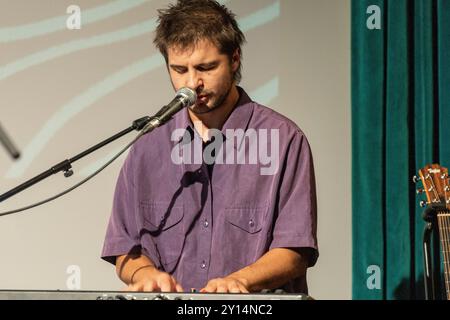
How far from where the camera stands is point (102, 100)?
3.79 meters

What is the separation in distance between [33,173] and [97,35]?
655mm

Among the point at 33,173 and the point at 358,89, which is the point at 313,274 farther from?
the point at 33,173

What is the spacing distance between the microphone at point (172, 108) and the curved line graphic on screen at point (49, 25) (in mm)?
1347

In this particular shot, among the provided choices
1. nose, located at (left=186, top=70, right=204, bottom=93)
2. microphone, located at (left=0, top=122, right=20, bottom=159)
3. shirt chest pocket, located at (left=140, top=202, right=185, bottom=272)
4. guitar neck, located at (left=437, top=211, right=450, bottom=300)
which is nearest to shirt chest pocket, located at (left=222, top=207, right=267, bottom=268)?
shirt chest pocket, located at (left=140, top=202, right=185, bottom=272)

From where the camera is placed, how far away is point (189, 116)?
2963 millimetres

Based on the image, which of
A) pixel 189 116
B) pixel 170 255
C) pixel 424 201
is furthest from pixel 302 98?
pixel 170 255

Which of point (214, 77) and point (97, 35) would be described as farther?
point (97, 35)

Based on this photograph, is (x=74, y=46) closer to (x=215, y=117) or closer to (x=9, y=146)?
(x=215, y=117)

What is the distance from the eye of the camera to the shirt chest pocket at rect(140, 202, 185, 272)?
285 centimetres

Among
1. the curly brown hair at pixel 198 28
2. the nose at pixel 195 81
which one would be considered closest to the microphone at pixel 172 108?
the nose at pixel 195 81

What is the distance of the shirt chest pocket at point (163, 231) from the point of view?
2.85m

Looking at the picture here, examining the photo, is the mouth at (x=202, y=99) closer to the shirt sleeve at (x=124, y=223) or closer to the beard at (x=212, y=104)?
the beard at (x=212, y=104)

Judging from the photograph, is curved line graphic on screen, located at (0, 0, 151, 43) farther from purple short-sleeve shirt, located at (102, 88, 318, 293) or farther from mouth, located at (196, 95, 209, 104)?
mouth, located at (196, 95, 209, 104)

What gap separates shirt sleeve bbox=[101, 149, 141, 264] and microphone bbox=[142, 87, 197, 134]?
48 centimetres
